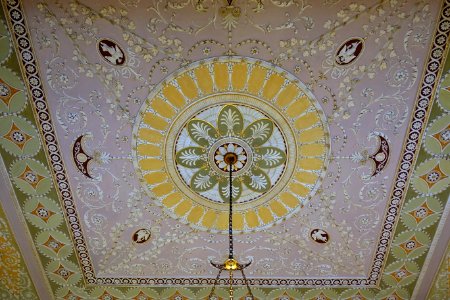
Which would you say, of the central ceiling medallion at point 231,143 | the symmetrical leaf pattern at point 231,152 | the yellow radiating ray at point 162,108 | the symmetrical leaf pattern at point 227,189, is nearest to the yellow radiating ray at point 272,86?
the central ceiling medallion at point 231,143

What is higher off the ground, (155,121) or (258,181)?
(155,121)

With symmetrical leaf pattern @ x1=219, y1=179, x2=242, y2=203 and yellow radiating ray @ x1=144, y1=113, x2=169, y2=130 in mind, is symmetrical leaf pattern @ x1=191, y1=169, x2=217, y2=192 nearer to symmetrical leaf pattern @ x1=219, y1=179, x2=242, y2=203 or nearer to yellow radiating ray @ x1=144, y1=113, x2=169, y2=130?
symmetrical leaf pattern @ x1=219, y1=179, x2=242, y2=203

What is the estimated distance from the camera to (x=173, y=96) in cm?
355

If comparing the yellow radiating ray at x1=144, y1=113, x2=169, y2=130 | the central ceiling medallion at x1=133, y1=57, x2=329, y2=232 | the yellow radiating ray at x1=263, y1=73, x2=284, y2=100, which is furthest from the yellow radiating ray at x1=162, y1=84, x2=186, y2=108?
the yellow radiating ray at x1=263, y1=73, x2=284, y2=100

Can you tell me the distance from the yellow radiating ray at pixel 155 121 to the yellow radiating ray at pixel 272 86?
0.94 m

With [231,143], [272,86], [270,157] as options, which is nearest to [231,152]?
[231,143]

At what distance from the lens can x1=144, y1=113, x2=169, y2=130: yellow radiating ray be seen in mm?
3634

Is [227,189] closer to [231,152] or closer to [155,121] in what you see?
[231,152]

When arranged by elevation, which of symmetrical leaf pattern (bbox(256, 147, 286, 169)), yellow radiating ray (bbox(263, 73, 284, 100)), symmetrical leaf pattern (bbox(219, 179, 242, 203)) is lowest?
symmetrical leaf pattern (bbox(219, 179, 242, 203))

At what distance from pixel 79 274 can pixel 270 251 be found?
212 cm

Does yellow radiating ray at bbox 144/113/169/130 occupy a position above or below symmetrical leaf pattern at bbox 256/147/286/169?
above

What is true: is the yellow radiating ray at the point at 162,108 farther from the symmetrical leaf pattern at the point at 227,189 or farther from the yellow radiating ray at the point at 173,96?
the symmetrical leaf pattern at the point at 227,189

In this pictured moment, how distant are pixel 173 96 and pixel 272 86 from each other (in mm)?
863

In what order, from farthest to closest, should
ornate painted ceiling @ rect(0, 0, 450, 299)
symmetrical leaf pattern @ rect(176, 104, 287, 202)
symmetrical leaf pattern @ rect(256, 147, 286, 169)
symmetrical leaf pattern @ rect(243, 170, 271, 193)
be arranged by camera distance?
symmetrical leaf pattern @ rect(243, 170, 271, 193) → symmetrical leaf pattern @ rect(256, 147, 286, 169) → symmetrical leaf pattern @ rect(176, 104, 287, 202) → ornate painted ceiling @ rect(0, 0, 450, 299)
